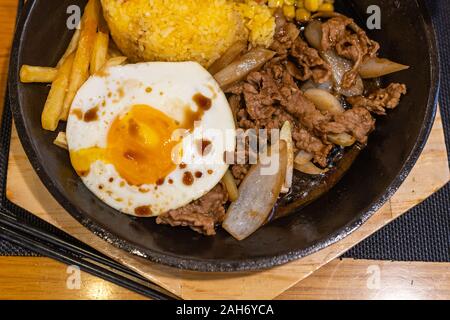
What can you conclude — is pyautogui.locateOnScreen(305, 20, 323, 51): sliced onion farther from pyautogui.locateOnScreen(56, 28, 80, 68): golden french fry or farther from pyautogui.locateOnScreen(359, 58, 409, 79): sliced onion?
pyautogui.locateOnScreen(56, 28, 80, 68): golden french fry

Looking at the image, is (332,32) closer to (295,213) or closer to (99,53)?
(295,213)

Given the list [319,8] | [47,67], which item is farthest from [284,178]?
[47,67]

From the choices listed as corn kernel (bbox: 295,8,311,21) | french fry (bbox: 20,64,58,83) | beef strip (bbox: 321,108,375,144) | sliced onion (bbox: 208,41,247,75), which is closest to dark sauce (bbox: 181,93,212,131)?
sliced onion (bbox: 208,41,247,75)

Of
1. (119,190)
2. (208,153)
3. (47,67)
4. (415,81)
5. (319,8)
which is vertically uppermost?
(319,8)

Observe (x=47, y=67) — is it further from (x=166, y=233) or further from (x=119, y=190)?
(x=166, y=233)

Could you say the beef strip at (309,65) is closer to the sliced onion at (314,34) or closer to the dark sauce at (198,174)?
the sliced onion at (314,34)

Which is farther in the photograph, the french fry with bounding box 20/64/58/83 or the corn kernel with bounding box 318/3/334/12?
the corn kernel with bounding box 318/3/334/12

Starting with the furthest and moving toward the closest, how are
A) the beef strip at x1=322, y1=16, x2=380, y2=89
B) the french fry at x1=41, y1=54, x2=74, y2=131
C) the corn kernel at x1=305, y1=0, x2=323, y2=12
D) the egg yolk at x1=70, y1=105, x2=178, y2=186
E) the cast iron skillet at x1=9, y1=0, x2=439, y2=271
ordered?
the corn kernel at x1=305, y1=0, x2=323, y2=12
the beef strip at x1=322, y1=16, x2=380, y2=89
the french fry at x1=41, y1=54, x2=74, y2=131
the egg yolk at x1=70, y1=105, x2=178, y2=186
the cast iron skillet at x1=9, y1=0, x2=439, y2=271
